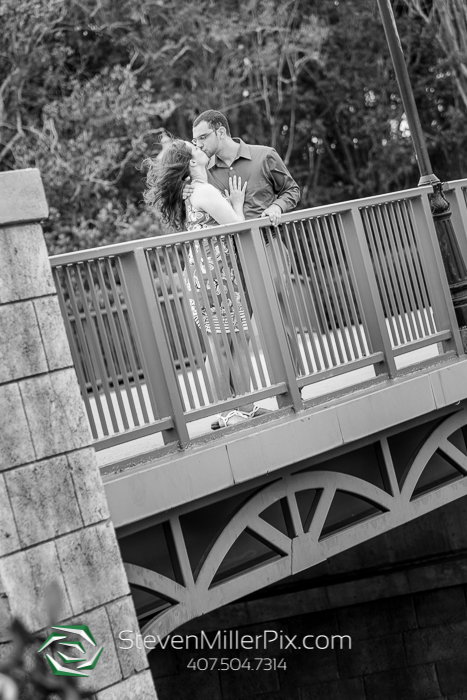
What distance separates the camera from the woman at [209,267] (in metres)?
5.25

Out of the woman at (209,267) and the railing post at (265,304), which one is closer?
the woman at (209,267)

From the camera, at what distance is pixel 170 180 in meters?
5.44

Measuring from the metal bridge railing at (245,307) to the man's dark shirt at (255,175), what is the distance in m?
0.28

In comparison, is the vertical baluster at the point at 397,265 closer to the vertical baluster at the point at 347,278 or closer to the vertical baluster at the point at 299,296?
the vertical baluster at the point at 347,278

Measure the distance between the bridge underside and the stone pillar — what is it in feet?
1.31

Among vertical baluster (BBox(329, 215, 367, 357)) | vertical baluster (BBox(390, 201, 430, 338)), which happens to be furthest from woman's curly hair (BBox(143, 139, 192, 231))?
vertical baluster (BBox(390, 201, 430, 338))

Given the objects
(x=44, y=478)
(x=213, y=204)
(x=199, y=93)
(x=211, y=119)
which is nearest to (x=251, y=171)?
(x=211, y=119)

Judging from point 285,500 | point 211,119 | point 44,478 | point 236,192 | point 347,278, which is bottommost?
point 285,500

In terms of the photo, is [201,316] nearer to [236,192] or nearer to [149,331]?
[149,331]

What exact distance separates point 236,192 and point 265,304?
0.77 meters

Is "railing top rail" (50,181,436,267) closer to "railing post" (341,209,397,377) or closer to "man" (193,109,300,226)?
"railing post" (341,209,397,377)

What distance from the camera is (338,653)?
1080cm

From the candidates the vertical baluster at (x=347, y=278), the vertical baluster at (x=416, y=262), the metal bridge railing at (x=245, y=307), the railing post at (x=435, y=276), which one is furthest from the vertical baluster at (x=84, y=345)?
the railing post at (x=435, y=276)

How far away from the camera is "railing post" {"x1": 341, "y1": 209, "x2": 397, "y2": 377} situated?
6176mm
